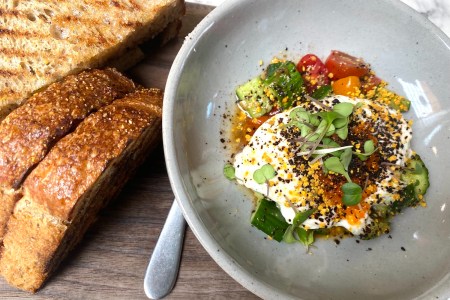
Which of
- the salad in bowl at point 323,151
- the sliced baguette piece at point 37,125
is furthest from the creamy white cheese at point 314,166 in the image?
the sliced baguette piece at point 37,125

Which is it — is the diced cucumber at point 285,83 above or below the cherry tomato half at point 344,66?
below

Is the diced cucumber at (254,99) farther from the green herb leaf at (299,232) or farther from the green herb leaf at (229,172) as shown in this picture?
the green herb leaf at (299,232)

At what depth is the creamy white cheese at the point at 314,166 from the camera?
2314mm

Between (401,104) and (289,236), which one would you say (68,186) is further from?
(401,104)

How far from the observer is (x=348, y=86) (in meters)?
2.63

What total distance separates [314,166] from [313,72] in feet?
2.01

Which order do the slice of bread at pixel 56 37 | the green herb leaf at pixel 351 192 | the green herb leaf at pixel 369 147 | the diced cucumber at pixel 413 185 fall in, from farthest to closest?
the slice of bread at pixel 56 37 → the diced cucumber at pixel 413 185 → the green herb leaf at pixel 369 147 → the green herb leaf at pixel 351 192

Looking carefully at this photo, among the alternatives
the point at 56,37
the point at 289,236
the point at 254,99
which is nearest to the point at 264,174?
the point at 289,236

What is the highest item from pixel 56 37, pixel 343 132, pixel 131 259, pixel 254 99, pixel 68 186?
pixel 343 132

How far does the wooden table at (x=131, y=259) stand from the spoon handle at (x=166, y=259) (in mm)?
48

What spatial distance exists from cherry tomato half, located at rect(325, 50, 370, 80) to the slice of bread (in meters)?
0.95

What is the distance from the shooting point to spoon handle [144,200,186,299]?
2.54 m

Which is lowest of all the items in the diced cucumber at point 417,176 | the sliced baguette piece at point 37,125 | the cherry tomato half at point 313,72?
the sliced baguette piece at point 37,125

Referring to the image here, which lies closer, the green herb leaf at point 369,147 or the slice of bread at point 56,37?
the green herb leaf at point 369,147
